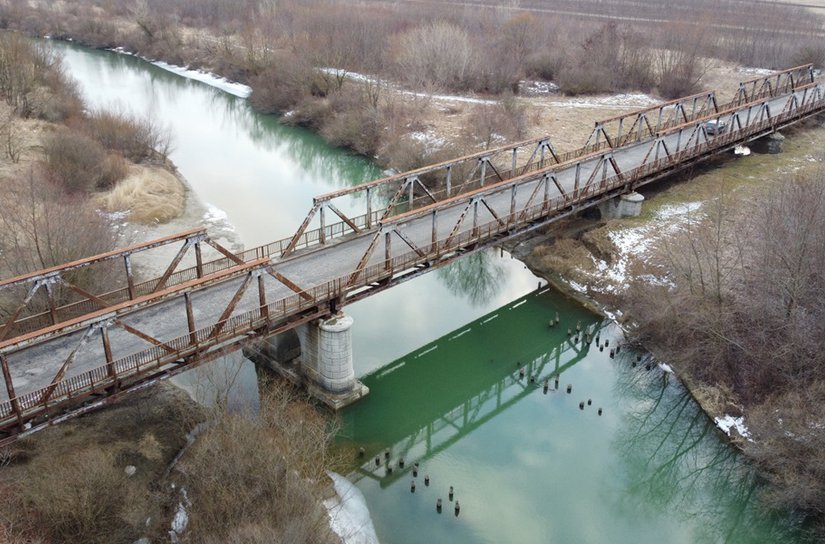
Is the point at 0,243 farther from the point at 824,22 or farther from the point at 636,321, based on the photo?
the point at 824,22

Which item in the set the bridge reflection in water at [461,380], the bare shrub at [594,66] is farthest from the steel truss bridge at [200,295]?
the bare shrub at [594,66]

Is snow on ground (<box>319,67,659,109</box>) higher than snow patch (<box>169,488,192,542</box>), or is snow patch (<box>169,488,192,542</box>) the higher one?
snow on ground (<box>319,67,659,109</box>)

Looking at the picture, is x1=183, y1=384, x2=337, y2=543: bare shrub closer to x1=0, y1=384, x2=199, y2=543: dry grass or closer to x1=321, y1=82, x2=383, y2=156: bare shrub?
x1=0, y1=384, x2=199, y2=543: dry grass

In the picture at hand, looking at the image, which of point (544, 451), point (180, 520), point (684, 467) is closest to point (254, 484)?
point (180, 520)

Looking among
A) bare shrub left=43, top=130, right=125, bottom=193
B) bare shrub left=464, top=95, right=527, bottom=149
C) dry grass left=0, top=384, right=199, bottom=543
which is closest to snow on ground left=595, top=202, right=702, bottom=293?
bare shrub left=464, top=95, right=527, bottom=149

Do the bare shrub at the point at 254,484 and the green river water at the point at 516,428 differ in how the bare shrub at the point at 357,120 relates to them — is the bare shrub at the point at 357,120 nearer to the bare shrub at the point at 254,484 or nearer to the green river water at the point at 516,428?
the green river water at the point at 516,428

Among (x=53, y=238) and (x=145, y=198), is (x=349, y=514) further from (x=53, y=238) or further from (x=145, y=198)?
(x=145, y=198)

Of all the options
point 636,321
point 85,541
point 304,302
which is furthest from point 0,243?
point 636,321
